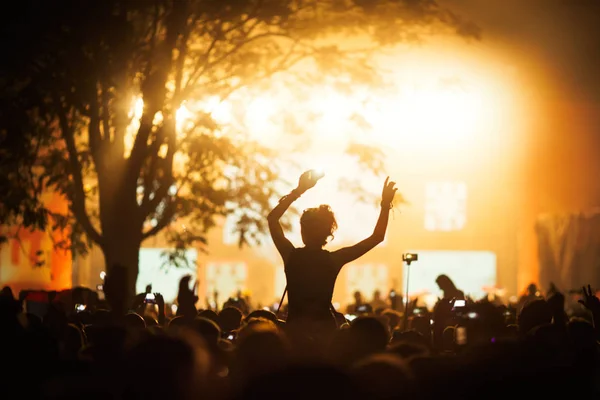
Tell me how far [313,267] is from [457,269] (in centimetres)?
5014

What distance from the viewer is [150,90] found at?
648 inches

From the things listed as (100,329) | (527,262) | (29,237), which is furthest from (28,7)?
(527,262)

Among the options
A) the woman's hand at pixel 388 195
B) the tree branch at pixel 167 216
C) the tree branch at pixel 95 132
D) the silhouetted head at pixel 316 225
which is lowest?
the silhouetted head at pixel 316 225

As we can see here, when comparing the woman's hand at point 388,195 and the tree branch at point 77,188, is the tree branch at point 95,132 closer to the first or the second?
the tree branch at point 77,188

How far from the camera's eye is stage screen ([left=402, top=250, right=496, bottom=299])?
5369cm

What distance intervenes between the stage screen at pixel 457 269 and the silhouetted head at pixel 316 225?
4638 cm

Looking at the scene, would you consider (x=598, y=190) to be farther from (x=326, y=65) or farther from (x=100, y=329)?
(x=100, y=329)

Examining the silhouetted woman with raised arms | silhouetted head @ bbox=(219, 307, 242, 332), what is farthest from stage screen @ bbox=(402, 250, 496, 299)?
the silhouetted woman with raised arms

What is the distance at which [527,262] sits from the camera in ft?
→ 180

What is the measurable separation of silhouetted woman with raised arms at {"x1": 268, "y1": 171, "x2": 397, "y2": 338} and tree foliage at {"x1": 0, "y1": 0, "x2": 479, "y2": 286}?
868 cm

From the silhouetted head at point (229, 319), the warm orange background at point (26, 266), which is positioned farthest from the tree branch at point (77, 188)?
the warm orange background at point (26, 266)

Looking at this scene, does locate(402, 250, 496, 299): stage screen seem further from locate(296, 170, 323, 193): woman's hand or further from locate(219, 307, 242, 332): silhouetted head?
locate(296, 170, 323, 193): woman's hand

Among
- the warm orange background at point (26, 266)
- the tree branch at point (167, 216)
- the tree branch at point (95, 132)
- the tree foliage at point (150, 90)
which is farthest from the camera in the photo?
the warm orange background at point (26, 266)

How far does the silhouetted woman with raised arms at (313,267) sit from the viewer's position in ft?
21.7
